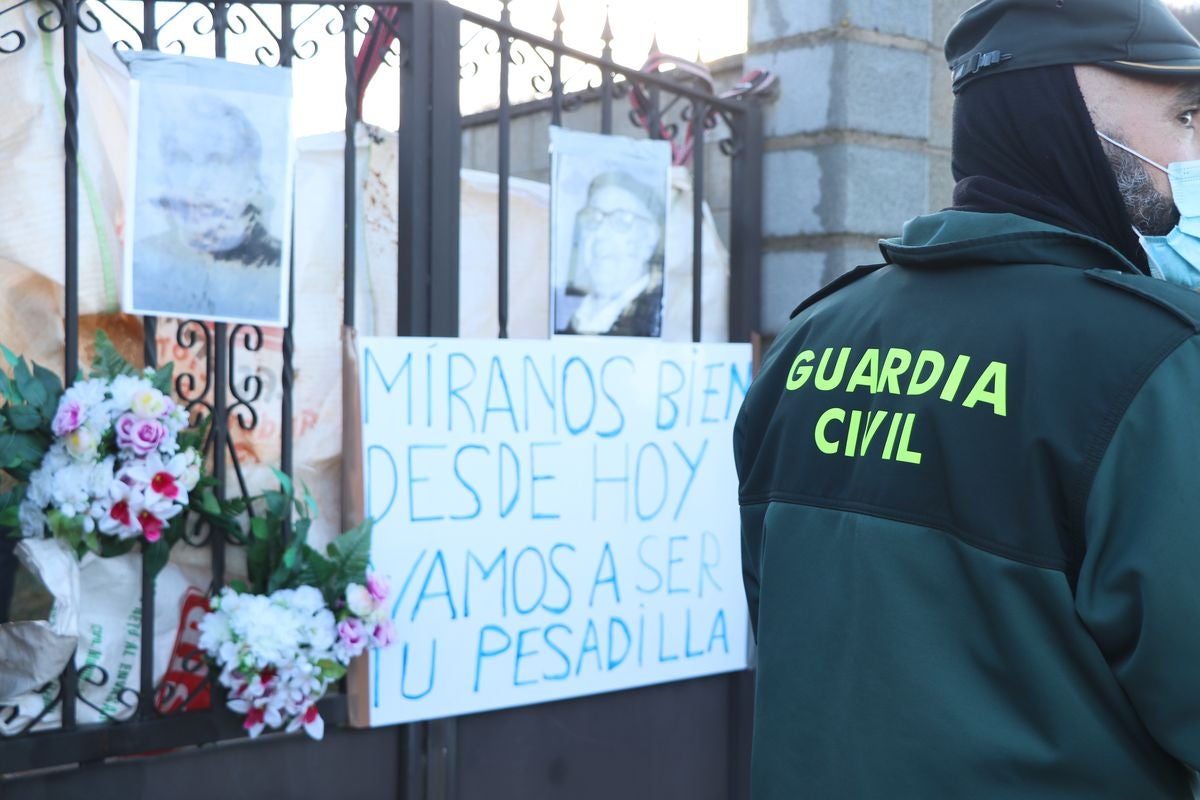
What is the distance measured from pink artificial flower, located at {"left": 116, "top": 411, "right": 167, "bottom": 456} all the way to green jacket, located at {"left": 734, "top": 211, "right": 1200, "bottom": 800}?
1.56m

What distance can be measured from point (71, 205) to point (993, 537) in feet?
7.19

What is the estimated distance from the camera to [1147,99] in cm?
174

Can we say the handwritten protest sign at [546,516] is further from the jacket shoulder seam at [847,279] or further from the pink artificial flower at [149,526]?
the jacket shoulder seam at [847,279]

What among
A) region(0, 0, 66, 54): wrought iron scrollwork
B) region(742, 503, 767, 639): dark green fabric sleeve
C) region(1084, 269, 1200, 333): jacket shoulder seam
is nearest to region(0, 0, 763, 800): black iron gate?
region(0, 0, 66, 54): wrought iron scrollwork

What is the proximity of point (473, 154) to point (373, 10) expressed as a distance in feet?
4.85

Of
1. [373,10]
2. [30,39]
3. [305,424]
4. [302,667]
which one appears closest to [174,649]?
[302,667]

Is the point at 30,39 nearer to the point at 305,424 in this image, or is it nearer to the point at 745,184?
the point at 305,424

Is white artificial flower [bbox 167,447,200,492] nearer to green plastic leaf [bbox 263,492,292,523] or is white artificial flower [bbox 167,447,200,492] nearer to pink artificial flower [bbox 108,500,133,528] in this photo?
pink artificial flower [bbox 108,500,133,528]

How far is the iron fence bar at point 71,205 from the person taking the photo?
9.23 ft

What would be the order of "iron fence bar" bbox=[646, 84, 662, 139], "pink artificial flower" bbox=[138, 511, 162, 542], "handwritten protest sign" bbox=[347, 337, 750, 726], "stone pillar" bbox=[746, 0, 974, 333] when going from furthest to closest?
"stone pillar" bbox=[746, 0, 974, 333], "iron fence bar" bbox=[646, 84, 662, 139], "handwritten protest sign" bbox=[347, 337, 750, 726], "pink artificial flower" bbox=[138, 511, 162, 542]

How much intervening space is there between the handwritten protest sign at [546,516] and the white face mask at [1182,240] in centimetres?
195

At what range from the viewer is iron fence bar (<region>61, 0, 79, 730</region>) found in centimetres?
281

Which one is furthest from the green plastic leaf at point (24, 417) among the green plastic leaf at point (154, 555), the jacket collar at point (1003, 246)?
the jacket collar at point (1003, 246)

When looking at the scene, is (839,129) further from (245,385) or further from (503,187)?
(245,385)
